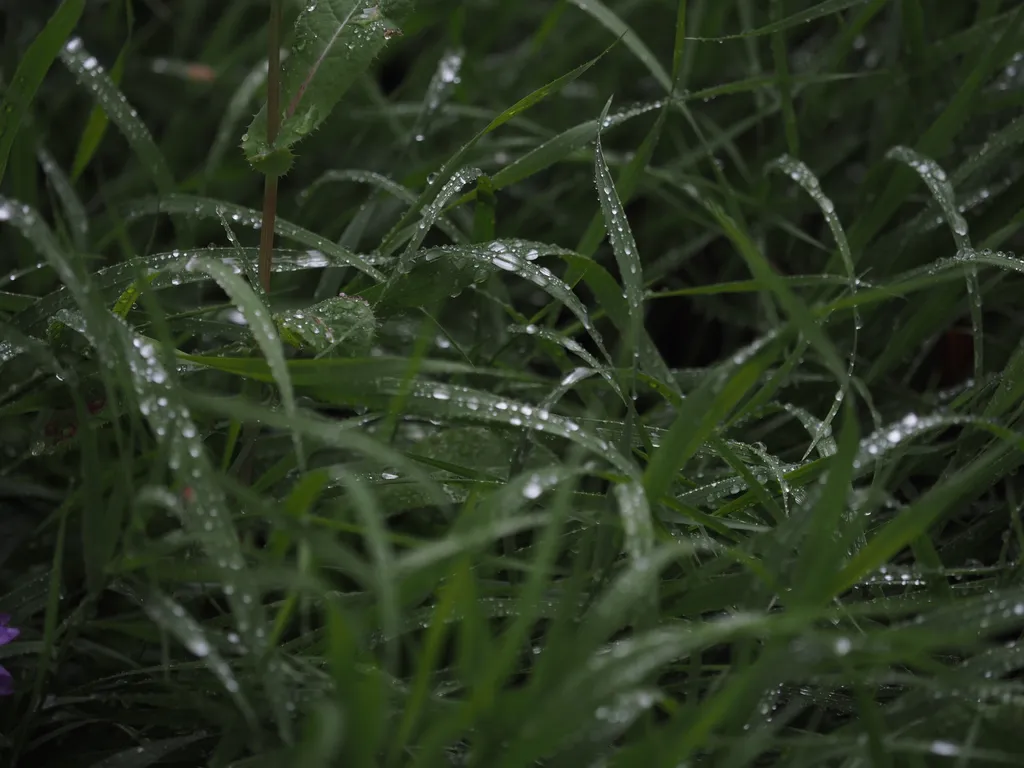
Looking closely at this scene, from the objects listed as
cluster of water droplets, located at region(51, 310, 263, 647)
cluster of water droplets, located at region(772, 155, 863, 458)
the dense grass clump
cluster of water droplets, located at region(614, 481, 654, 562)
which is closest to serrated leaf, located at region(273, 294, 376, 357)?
the dense grass clump

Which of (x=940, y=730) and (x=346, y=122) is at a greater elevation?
(x=346, y=122)

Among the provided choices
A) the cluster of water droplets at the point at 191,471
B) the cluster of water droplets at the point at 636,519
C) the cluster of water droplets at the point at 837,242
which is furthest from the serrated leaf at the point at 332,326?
the cluster of water droplets at the point at 837,242

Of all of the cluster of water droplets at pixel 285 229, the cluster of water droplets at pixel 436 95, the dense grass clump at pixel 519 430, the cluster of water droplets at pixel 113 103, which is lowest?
the dense grass clump at pixel 519 430

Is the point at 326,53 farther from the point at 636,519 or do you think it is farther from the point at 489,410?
the point at 636,519

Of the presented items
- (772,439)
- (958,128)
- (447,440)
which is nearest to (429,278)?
(447,440)

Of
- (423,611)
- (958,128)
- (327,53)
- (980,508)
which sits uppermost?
(327,53)

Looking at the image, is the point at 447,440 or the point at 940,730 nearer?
the point at 940,730

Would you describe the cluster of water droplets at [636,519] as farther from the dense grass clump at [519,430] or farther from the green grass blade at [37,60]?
the green grass blade at [37,60]

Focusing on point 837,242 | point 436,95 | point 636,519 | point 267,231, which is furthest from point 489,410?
point 436,95

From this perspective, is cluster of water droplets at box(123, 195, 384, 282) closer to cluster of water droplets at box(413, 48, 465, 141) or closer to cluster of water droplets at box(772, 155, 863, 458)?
cluster of water droplets at box(413, 48, 465, 141)

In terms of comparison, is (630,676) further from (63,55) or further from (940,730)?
(63,55)
